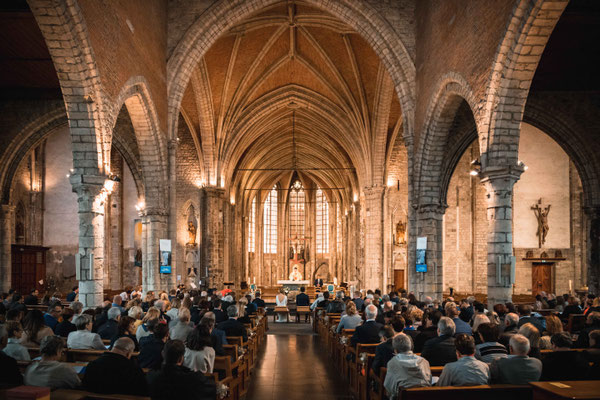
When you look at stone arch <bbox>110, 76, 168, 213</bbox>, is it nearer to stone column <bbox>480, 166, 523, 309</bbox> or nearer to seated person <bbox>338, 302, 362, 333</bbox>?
seated person <bbox>338, 302, 362, 333</bbox>

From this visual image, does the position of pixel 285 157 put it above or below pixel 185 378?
above

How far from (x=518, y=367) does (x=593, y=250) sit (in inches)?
544

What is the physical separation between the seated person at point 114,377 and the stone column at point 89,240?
6898 millimetres

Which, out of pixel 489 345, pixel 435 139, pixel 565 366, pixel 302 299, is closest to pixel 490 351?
pixel 489 345

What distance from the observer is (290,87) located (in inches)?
1014

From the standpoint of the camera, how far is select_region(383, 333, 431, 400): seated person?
465 cm

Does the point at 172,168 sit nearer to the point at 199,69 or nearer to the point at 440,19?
the point at 199,69

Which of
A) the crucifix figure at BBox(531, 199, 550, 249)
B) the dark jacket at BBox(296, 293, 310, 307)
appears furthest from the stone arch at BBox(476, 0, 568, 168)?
the crucifix figure at BBox(531, 199, 550, 249)

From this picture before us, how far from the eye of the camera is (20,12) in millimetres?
11688

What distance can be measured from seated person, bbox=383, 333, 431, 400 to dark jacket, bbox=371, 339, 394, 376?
34.9 inches

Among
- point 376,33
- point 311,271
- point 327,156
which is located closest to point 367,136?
point 376,33

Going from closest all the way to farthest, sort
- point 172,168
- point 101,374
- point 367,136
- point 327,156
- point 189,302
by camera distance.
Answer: point 101,374, point 189,302, point 172,168, point 367,136, point 327,156

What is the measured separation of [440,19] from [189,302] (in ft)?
31.6

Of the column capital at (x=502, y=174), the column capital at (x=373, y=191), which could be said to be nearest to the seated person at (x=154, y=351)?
the column capital at (x=502, y=174)
